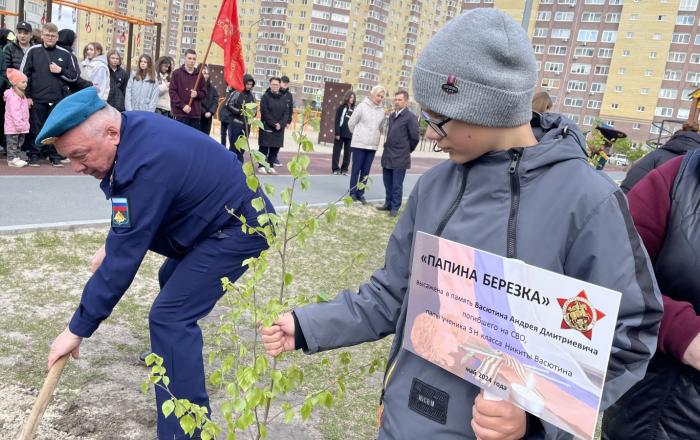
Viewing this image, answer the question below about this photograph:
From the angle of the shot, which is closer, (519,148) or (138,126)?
(519,148)

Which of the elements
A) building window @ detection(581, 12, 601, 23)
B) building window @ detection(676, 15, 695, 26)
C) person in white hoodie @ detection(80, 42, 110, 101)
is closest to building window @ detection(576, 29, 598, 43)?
building window @ detection(581, 12, 601, 23)

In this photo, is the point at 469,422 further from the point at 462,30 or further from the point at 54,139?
the point at 54,139

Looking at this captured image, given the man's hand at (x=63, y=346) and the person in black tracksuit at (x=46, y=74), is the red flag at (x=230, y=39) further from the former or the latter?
the man's hand at (x=63, y=346)

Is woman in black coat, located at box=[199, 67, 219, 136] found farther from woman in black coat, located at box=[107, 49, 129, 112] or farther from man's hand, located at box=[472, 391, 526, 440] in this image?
man's hand, located at box=[472, 391, 526, 440]

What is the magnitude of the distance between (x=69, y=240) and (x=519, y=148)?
5.25 meters

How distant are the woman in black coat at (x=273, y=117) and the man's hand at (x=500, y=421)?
1028cm

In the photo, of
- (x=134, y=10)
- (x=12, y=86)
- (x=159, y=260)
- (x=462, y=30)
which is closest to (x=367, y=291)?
(x=462, y=30)

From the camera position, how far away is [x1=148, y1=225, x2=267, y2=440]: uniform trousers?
251 cm

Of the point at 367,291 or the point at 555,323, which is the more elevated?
the point at 555,323

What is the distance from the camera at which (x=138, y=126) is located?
7.91 feet

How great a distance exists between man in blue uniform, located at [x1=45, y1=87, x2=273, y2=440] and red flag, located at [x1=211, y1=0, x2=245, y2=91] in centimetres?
679

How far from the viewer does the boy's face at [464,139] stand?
1274mm

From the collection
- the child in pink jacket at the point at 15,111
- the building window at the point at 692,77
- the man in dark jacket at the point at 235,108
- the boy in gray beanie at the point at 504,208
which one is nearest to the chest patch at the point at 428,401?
the boy in gray beanie at the point at 504,208

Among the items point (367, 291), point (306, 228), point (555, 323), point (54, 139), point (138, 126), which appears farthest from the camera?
point (138, 126)
